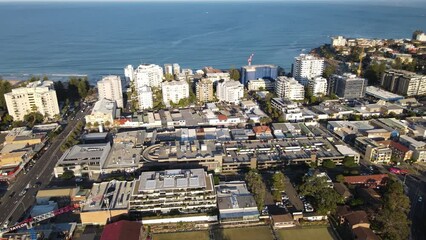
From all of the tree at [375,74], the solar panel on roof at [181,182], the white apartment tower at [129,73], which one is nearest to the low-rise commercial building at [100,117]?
the solar panel on roof at [181,182]

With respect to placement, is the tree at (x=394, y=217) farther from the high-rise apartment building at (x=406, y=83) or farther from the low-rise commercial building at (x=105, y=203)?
the high-rise apartment building at (x=406, y=83)

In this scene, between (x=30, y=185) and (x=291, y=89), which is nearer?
(x=30, y=185)

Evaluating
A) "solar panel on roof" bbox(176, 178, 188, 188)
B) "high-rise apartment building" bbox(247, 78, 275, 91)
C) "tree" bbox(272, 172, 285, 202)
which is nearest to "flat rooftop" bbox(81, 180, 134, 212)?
"solar panel on roof" bbox(176, 178, 188, 188)

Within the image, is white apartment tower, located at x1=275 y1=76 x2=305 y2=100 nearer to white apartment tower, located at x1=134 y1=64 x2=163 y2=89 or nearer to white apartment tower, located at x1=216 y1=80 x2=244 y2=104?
white apartment tower, located at x1=216 y1=80 x2=244 y2=104

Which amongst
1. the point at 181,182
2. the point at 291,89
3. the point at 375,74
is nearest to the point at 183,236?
the point at 181,182

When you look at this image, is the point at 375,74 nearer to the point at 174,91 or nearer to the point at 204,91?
the point at 204,91

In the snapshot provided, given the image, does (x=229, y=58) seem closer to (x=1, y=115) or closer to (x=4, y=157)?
(x=1, y=115)
